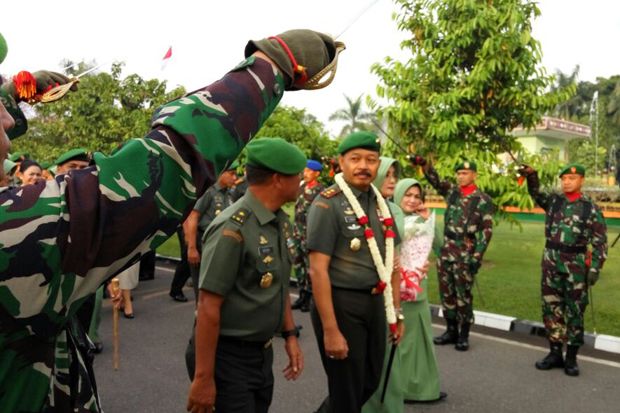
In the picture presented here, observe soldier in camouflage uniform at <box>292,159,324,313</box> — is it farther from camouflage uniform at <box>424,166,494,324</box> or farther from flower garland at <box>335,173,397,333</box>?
flower garland at <box>335,173,397,333</box>

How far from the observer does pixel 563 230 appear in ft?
17.1

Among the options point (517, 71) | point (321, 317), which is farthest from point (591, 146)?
point (321, 317)

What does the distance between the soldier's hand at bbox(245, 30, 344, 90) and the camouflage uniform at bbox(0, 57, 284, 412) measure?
0.04 m

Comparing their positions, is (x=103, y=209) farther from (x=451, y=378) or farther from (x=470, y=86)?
(x=470, y=86)

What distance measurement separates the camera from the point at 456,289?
5.78 m

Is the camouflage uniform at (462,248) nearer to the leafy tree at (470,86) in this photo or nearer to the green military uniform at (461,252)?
the green military uniform at (461,252)

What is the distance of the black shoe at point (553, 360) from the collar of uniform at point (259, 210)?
3.59 metres

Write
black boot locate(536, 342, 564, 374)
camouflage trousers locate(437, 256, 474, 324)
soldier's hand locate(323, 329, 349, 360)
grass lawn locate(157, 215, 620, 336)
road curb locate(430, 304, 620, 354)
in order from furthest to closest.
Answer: grass lawn locate(157, 215, 620, 336) < camouflage trousers locate(437, 256, 474, 324) < road curb locate(430, 304, 620, 354) < black boot locate(536, 342, 564, 374) < soldier's hand locate(323, 329, 349, 360)

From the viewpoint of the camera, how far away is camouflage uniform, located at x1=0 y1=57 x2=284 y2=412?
71 cm

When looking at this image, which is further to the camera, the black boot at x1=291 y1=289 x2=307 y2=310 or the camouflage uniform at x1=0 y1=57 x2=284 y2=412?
the black boot at x1=291 y1=289 x2=307 y2=310

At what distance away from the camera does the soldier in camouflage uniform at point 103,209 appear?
27.9 inches

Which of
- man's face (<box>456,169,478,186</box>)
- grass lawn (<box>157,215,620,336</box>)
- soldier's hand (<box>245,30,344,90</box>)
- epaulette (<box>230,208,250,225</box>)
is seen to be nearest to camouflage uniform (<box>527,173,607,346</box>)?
man's face (<box>456,169,478,186</box>)

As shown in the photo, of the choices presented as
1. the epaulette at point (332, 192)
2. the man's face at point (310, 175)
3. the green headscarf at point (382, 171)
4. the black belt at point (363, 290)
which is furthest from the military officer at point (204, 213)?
the black belt at point (363, 290)

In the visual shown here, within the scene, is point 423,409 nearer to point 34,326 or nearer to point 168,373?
point 168,373
